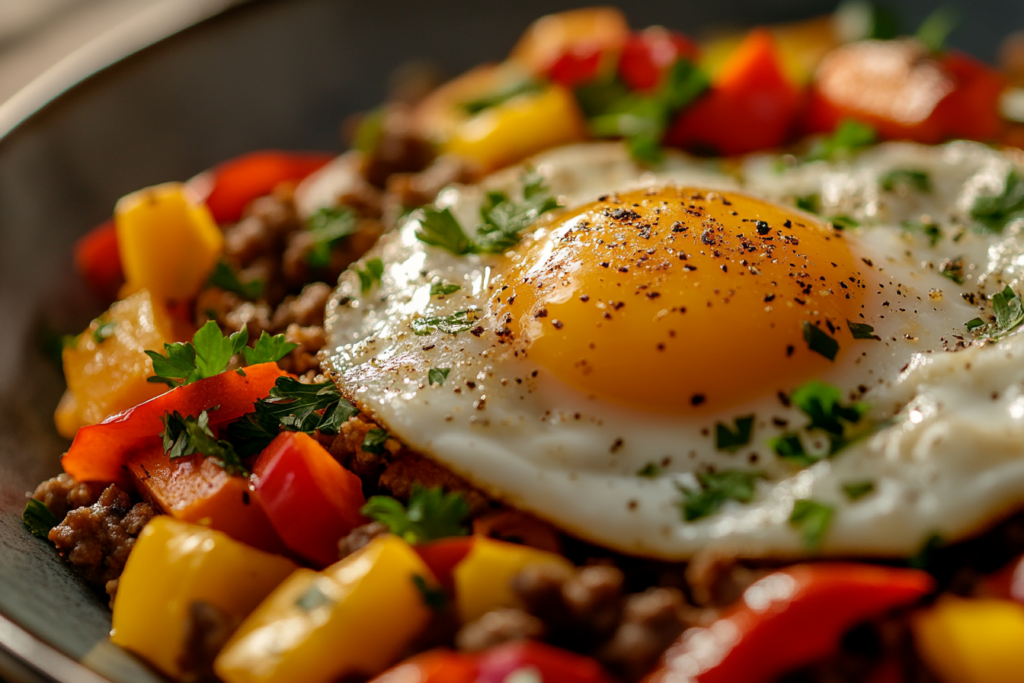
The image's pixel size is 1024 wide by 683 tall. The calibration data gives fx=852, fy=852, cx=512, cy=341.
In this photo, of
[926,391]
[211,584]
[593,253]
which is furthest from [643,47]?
[211,584]

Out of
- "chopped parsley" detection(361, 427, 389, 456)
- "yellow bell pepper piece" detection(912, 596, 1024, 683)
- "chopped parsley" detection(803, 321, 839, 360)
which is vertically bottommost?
"yellow bell pepper piece" detection(912, 596, 1024, 683)

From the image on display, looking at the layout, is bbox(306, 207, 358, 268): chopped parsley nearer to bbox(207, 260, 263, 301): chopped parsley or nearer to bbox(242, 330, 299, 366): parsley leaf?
bbox(207, 260, 263, 301): chopped parsley

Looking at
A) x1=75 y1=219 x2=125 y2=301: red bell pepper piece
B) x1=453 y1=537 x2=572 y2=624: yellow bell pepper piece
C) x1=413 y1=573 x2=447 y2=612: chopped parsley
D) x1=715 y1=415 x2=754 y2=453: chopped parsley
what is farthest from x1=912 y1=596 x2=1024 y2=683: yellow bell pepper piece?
x1=75 y1=219 x2=125 y2=301: red bell pepper piece

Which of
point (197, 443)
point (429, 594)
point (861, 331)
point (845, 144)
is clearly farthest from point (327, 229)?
point (845, 144)

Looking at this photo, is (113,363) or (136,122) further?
(136,122)

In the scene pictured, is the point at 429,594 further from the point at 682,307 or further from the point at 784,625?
the point at 682,307

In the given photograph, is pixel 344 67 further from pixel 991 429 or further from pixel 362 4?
pixel 991 429
